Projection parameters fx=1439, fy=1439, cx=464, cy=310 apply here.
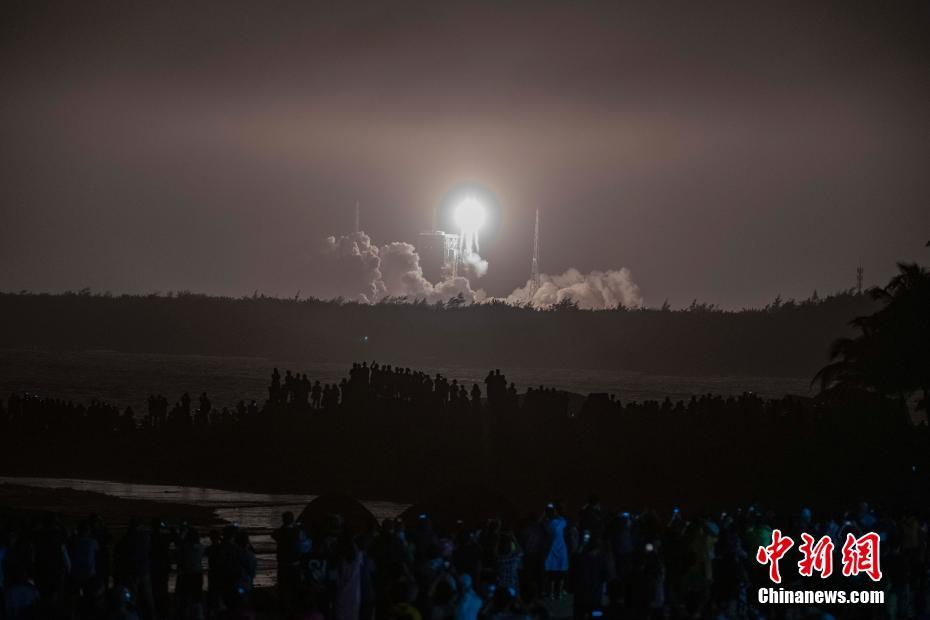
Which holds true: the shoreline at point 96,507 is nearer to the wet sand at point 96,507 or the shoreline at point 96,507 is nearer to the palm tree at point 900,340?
the wet sand at point 96,507

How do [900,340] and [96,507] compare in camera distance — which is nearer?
[96,507]

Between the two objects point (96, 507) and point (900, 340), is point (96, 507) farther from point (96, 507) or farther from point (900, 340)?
point (900, 340)

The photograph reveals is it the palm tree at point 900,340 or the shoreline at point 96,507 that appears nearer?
the shoreline at point 96,507

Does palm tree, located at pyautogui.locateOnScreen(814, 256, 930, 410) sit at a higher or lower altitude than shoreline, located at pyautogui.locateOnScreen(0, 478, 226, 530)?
higher

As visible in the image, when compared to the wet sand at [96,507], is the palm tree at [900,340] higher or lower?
higher

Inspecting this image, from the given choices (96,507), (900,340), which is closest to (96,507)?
(96,507)

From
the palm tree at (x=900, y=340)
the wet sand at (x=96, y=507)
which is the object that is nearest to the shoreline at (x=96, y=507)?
the wet sand at (x=96, y=507)

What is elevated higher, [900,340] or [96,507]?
[900,340]

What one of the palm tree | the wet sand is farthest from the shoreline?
the palm tree

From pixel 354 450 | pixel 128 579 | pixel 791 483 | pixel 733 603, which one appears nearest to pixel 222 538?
pixel 128 579

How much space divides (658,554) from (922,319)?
3504 centimetres

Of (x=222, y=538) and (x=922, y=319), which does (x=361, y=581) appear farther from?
(x=922, y=319)

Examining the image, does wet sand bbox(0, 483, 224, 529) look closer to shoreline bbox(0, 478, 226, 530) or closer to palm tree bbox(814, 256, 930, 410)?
shoreline bbox(0, 478, 226, 530)

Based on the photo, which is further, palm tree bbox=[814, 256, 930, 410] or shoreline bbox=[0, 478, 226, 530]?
palm tree bbox=[814, 256, 930, 410]
